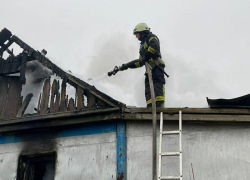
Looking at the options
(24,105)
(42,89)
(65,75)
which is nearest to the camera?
(65,75)

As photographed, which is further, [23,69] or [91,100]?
[23,69]

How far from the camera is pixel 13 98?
831 centimetres

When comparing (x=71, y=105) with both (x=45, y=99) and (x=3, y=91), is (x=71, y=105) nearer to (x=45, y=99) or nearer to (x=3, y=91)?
(x=45, y=99)

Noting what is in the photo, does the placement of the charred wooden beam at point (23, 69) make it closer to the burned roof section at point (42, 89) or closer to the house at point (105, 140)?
the burned roof section at point (42, 89)

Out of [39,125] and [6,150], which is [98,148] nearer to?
[39,125]

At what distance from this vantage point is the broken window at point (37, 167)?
272 inches

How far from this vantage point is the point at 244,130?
6.10 meters

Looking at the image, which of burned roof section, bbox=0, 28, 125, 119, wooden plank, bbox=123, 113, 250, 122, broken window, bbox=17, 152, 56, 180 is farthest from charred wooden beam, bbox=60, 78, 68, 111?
wooden plank, bbox=123, 113, 250, 122

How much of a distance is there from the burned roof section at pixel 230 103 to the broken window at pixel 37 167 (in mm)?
3188

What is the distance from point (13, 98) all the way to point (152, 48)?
364 centimetres

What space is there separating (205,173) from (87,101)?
2.71m

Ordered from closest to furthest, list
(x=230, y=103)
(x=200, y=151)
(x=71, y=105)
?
(x=200, y=151) < (x=230, y=103) < (x=71, y=105)

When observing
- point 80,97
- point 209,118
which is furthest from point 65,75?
point 209,118

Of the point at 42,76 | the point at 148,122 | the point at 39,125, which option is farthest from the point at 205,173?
the point at 42,76
